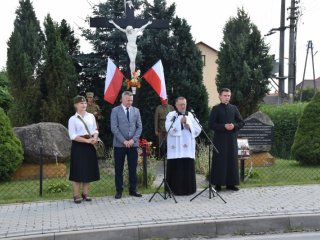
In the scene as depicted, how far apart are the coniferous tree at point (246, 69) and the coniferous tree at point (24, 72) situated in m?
7.70

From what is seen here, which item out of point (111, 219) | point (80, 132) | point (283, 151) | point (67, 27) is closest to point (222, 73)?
point (283, 151)

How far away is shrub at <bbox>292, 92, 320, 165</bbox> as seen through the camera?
12633 mm

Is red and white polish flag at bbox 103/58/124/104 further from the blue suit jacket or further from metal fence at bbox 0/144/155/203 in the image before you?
the blue suit jacket

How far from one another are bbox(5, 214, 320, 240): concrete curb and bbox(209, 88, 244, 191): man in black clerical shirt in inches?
87.3

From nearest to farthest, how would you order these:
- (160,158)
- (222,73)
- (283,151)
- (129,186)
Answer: (129,186)
(160,158)
(283,151)
(222,73)

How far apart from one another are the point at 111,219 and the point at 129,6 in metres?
6.63

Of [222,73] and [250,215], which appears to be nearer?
[250,215]

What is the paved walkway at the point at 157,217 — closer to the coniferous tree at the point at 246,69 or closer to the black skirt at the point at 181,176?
the black skirt at the point at 181,176

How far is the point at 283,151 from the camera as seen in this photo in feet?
58.2

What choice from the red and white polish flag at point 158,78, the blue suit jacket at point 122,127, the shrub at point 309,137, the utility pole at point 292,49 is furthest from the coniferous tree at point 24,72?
the utility pole at point 292,49

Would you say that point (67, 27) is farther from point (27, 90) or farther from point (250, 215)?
point (250, 215)

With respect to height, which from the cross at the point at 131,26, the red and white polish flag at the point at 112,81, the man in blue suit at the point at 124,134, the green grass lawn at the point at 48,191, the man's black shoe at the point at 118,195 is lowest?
the green grass lawn at the point at 48,191

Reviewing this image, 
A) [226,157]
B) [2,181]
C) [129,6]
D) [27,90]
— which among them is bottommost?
[2,181]

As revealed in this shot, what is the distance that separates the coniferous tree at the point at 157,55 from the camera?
15391 millimetres
